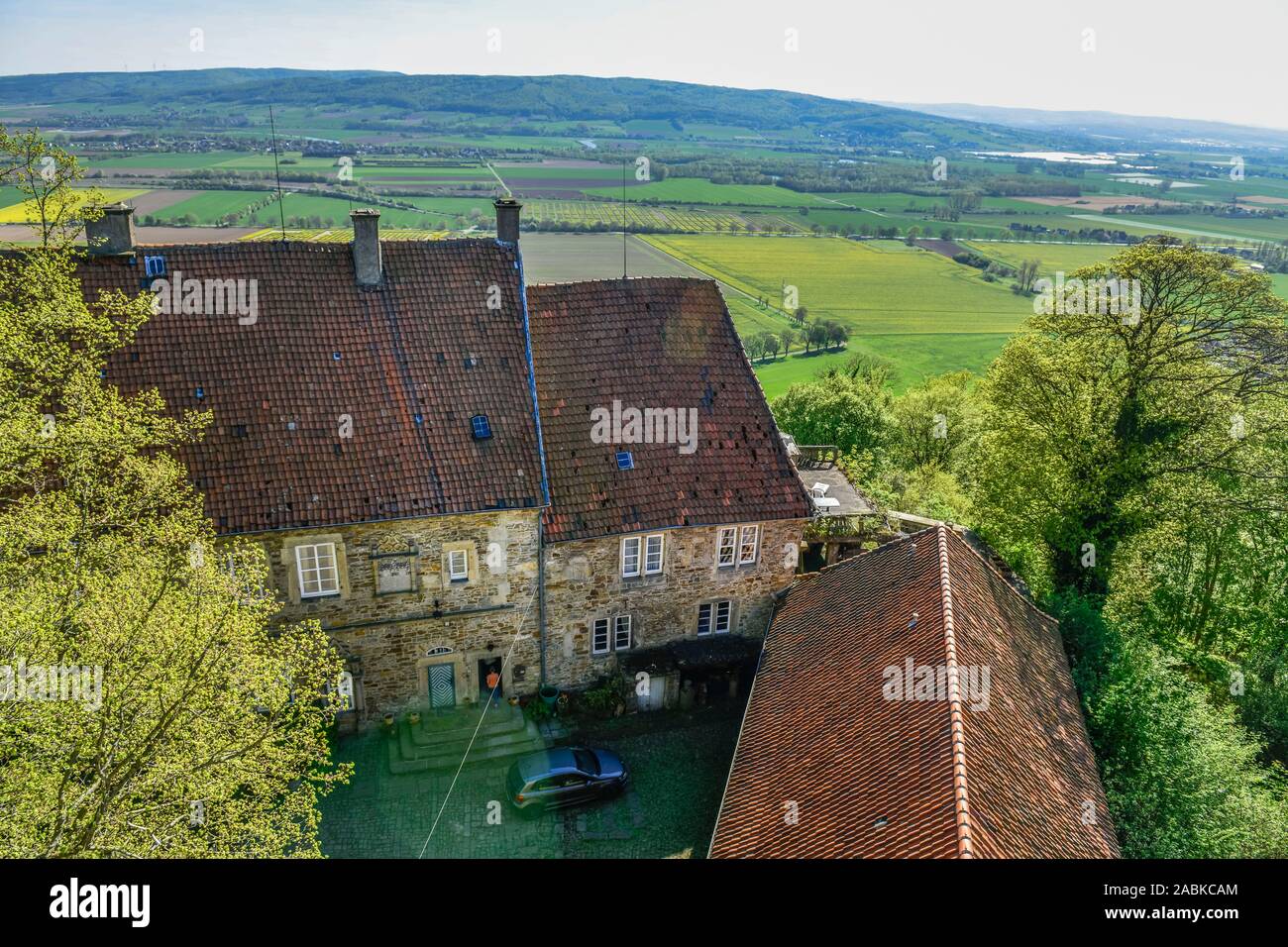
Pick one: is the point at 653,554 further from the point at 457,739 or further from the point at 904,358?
the point at 904,358

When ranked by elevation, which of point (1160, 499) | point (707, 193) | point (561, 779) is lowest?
point (561, 779)

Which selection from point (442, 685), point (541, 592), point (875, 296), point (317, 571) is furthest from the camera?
point (875, 296)

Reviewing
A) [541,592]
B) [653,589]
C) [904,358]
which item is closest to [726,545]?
[653,589]

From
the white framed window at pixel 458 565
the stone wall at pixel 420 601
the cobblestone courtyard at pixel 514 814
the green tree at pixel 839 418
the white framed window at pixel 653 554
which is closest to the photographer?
the cobblestone courtyard at pixel 514 814

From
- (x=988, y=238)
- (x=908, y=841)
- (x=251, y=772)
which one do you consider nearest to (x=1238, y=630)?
(x=908, y=841)

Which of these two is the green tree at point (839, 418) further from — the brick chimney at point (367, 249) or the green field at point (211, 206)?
the green field at point (211, 206)

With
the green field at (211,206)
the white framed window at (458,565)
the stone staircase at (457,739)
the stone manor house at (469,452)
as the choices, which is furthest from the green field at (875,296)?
the green field at (211,206)
